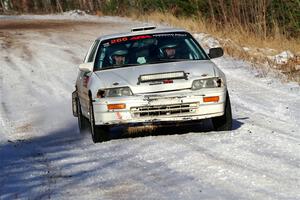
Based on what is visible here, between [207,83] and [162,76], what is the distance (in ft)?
1.83

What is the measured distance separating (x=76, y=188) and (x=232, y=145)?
243cm

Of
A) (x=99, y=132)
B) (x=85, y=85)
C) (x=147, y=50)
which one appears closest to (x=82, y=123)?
(x=85, y=85)

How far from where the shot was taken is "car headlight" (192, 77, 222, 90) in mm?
10438

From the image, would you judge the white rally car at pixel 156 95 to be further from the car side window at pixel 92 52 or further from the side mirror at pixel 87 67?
the car side window at pixel 92 52

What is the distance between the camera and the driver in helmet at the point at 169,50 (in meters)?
11.5

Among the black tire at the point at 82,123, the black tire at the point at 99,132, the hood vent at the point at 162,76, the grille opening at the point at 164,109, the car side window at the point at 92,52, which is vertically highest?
the hood vent at the point at 162,76

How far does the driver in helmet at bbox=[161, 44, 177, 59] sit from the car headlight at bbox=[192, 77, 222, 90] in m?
1.07

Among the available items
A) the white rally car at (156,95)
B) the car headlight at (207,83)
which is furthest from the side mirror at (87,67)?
the car headlight at (207,83)

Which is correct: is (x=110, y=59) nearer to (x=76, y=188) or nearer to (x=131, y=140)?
(x=131, y=140)

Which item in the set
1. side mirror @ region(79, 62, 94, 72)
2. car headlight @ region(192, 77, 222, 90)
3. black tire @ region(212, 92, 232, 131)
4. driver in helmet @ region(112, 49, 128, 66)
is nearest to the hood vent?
car headlight @ region(192, 77, 222, 90)

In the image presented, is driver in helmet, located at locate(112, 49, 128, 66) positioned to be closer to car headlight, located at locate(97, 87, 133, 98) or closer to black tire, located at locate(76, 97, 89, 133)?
car headlight, located at locate(97, 87, 133, 98)

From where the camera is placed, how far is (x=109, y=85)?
1050 cm

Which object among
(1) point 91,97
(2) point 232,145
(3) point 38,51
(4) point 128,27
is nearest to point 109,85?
(1) point 91,97

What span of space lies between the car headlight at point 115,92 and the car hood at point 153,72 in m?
0.05
